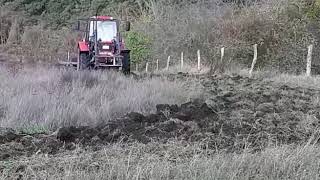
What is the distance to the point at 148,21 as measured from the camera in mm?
33594

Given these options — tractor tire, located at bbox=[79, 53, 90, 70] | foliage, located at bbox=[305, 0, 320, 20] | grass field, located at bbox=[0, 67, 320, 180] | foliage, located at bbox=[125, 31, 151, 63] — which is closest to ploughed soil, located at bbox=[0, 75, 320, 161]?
grass field, located at bbox=[0, 67, 320, 180]

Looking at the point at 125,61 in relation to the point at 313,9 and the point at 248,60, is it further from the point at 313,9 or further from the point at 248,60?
the point at 313,9

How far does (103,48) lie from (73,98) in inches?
363

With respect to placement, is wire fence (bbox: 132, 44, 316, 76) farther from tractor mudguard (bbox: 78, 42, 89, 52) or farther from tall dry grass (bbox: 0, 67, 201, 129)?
tall dry grass (bbox: 0, 67, 201, 129)

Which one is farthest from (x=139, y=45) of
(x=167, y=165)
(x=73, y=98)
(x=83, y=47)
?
(x=167, y=165)

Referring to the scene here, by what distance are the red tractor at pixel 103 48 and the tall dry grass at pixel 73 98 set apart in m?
5.58

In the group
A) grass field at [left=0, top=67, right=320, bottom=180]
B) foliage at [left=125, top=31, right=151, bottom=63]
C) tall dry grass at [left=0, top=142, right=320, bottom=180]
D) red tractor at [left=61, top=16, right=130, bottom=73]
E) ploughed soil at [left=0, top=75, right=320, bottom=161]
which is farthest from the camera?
foliage at [left=125, top=31, right=151, bottom=63]

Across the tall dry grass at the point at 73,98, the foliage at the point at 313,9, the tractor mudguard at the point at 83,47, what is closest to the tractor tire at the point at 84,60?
the tractor mudguard at the point at 83,47

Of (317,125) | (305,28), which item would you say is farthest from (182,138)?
(305,28)

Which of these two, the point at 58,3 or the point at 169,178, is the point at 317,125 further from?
the point at 58,3

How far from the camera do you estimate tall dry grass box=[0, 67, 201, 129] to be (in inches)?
308

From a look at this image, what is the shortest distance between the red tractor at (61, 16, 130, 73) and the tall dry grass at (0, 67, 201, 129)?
5.58 metres

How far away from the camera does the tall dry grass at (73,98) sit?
7832mm

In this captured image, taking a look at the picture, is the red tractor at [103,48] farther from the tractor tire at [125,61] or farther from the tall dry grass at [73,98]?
the tall dry grass at [73,98]
